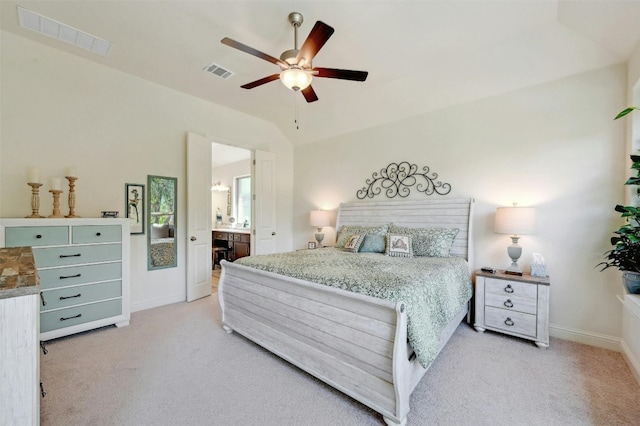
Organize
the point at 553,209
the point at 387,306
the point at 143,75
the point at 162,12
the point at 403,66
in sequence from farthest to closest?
the point at 143,75 → the point at 403,66 → the point at 553,209 → the point at 162,12 → the point at 387,306

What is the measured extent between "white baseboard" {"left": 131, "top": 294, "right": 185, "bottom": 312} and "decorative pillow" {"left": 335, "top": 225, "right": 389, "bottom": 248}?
95.6 inches

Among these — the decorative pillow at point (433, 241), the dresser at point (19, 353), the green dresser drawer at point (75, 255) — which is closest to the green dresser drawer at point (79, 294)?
the green dresser drawer at point (75, 255)

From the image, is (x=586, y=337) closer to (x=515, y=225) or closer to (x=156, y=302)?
(x=515, y=225)

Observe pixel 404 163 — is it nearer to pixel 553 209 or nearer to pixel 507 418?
pixel 553 209

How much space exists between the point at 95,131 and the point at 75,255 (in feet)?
5.00

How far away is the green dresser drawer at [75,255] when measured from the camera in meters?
2.61

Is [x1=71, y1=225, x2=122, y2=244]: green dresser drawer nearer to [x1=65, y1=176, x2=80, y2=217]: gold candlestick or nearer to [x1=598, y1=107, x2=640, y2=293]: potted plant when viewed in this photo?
[x1=65, y1=176, x2=80, y2=217]: gold candlestick

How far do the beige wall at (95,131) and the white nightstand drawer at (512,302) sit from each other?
3998 mm

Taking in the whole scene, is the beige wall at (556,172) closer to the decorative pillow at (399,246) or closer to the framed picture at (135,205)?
the decorative pillow at (399,246)

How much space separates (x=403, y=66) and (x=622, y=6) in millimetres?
1717

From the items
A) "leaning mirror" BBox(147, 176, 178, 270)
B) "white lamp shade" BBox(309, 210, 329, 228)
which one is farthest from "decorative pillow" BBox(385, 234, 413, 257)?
"leaning mirror" BBox(147, 176, 178, 270)

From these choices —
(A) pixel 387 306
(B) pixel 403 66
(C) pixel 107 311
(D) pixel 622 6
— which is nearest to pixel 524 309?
(A) pixel 387 306

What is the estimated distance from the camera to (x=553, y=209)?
2.87 m

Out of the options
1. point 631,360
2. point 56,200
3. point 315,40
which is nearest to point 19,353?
point 315,40
